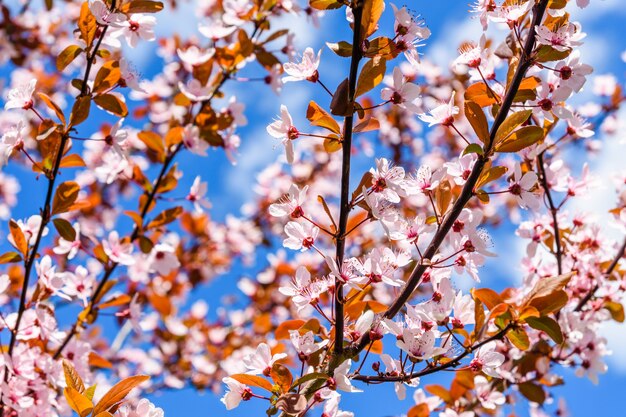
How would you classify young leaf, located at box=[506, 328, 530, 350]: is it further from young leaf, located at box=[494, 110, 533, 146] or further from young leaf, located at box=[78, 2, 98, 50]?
young leaf, located at box=[78, 2, 98, 50]

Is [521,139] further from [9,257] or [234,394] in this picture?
[9,257]

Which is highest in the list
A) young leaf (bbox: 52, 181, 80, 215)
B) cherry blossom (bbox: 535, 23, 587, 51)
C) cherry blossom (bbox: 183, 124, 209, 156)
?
cherry blossom (bbox: 183, 124, 209, 156)

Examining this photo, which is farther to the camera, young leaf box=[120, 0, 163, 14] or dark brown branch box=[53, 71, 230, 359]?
dark brown branch box=[53, 71, 230, 359]

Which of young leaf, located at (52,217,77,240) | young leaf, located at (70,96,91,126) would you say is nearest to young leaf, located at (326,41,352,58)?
young leaf, located at (70,96,91,126)

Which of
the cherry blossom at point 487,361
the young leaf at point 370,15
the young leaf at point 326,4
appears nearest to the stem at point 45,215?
the young leaf at point 326,4

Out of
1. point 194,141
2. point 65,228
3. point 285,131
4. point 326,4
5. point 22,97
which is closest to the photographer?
point 326,4

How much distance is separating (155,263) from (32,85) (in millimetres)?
996

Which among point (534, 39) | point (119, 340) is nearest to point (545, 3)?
point (534, 39)

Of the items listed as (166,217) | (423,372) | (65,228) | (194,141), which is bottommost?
(423,372)

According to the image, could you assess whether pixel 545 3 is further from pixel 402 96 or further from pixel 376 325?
pixel 376 325

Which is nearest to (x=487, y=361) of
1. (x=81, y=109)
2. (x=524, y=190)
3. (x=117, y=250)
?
(x=524, y=190)

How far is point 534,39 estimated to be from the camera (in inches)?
52.5

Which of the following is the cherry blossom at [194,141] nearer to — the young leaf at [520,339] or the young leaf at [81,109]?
the young leaf at [81,109]

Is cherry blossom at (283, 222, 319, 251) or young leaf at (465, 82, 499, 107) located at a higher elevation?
young leaf at (465, 82, 499, 107)
